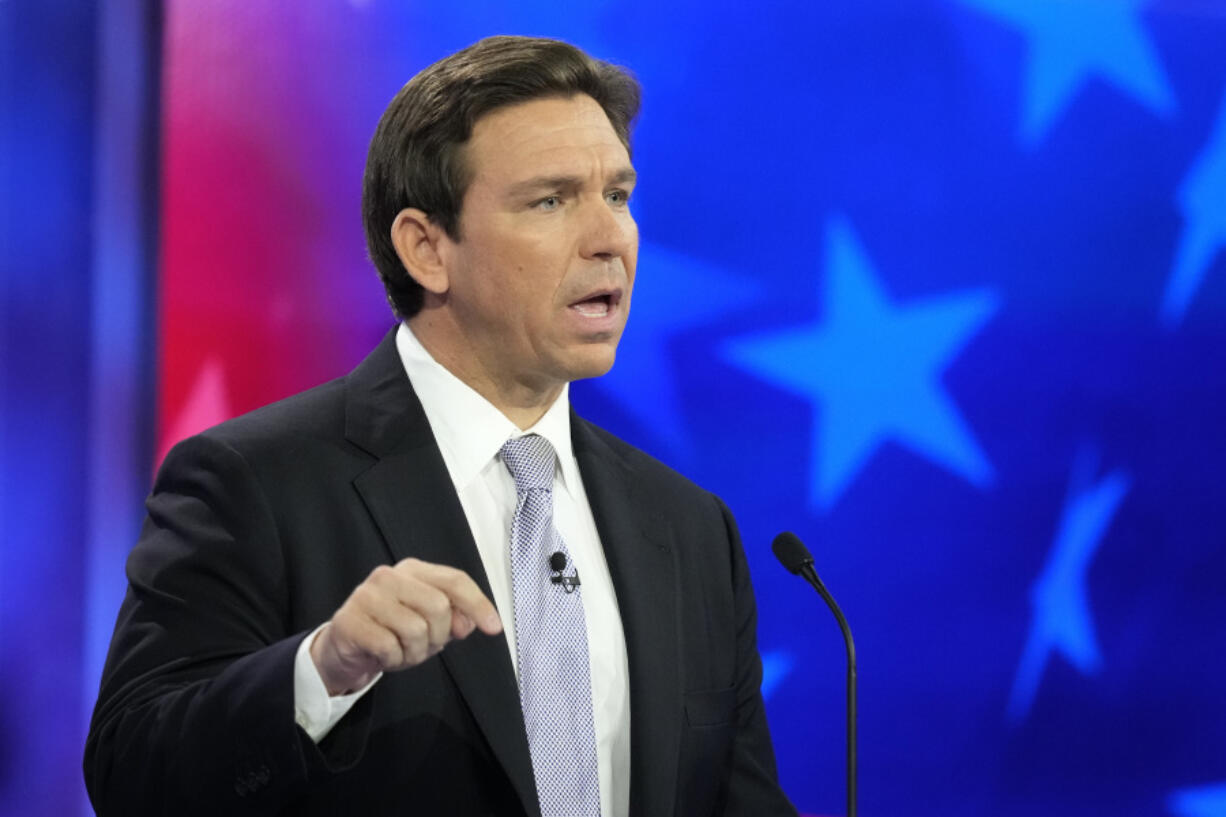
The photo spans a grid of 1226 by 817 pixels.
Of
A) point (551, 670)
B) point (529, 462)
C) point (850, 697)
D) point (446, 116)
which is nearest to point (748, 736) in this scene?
point (850, 697)

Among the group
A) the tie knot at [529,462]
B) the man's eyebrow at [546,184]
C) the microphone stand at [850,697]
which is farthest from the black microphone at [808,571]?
the man's eyebrow at [546,184]

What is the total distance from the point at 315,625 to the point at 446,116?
28.5 inches

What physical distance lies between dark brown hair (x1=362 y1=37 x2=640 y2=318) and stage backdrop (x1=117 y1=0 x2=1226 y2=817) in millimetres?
862

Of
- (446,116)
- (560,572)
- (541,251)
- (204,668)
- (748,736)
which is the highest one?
(446,116)

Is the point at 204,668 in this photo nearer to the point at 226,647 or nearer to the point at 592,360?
the point at 226,647

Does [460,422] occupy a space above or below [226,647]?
above

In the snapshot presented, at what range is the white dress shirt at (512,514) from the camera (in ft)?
5.90

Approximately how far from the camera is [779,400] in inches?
112

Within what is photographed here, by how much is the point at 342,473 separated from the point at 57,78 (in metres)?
1.61

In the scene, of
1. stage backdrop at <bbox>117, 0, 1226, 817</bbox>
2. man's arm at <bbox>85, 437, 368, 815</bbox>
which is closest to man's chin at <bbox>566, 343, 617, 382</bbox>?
man's arm at <bbox>85, 437, 368, 815</bbox>

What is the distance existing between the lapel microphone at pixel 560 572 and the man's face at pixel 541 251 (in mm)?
251

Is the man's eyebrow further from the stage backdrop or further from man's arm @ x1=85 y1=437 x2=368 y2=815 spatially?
the stage backdrop

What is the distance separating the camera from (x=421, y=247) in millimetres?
2002

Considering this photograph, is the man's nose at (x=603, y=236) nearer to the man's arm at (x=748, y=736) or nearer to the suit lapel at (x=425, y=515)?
the suit lapel at (x=425, y=515)
